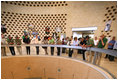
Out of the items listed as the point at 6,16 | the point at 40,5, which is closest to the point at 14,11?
the point at 6,16

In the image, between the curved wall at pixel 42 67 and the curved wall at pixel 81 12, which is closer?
the curved wall at pixel 42 67

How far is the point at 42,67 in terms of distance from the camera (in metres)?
3.91

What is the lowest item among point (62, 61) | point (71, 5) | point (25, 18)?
point (62, 61)

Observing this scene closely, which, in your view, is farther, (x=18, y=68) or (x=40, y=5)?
(x=40, y=5)

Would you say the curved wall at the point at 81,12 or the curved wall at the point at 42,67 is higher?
the curved wall at the point at 81,12

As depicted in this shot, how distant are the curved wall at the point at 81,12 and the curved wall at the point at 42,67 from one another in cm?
339

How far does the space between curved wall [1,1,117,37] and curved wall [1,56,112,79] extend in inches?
133

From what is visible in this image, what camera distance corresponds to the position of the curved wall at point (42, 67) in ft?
10.5

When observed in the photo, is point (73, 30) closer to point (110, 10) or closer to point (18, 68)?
point (110, 10)

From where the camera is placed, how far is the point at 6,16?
20.2ft

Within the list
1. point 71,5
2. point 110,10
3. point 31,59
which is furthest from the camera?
point 71,5

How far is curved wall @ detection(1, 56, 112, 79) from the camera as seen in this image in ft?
10.5

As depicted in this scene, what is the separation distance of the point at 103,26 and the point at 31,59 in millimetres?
5830

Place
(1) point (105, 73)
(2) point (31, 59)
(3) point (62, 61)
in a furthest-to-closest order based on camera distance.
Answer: (2) point (31, 59) → (3) point (62, 61) → (1) point (105, 73)
